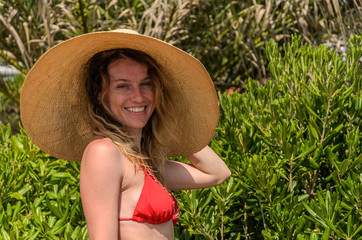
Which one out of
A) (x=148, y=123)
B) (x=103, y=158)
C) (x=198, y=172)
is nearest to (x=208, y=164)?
(x=198, y=172)

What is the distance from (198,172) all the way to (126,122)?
54 cm

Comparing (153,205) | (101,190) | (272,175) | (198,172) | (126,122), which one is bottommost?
(272,175)

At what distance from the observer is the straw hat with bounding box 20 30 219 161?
1934mm

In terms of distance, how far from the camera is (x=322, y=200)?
7.71 ft

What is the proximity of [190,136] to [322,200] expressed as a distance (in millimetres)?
629

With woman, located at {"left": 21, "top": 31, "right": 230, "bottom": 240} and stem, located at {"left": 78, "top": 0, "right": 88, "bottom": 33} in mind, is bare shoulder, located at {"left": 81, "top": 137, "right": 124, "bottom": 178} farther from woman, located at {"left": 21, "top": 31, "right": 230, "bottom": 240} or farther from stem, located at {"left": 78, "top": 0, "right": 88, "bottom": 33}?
stem, located at {"left": 78, "top": 0, "right": 88, "bottom": 33}

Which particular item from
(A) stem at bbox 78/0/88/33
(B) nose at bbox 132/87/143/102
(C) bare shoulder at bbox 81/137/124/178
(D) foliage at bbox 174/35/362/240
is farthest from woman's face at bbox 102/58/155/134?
(A) stem at bbox 78/0/88/33

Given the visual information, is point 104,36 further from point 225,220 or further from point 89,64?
point 225,220

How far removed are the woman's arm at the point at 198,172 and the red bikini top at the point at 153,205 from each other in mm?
351

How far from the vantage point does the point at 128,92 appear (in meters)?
1.96

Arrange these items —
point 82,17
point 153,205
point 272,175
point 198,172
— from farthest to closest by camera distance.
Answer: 1. point 82,17
2. point 272,175
3. point 198,172
4. point 153,205

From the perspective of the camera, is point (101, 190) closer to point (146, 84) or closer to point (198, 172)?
point (146, 84)

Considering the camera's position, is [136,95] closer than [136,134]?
Yes

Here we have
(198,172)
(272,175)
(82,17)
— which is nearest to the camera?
(198,172)
